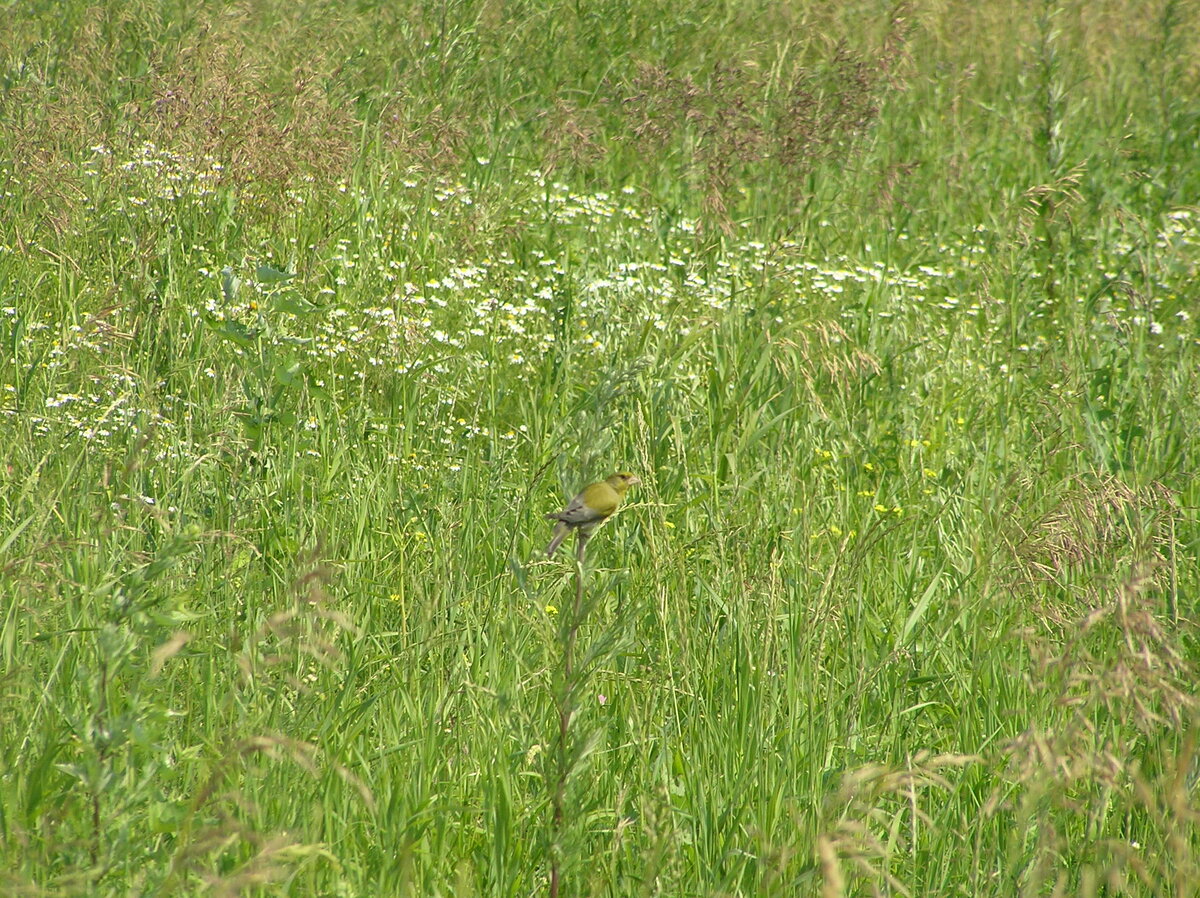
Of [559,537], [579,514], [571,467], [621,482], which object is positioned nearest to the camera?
[571,467]

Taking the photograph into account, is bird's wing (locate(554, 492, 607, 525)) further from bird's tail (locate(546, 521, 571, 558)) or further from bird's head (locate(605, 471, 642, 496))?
bird's head (locate(605, 471, 642, 496))

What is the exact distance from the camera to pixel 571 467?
2.29m

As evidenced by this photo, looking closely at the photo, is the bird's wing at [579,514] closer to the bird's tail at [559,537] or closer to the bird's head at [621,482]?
the bird's tail at [559,537]

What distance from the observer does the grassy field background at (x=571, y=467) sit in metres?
2.01

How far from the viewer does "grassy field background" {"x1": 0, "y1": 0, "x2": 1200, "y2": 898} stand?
6.60 feet

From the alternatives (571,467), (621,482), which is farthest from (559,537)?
(571,467)

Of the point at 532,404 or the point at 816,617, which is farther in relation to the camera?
the point at 532,404

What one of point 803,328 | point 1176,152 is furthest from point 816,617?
point 1176,152

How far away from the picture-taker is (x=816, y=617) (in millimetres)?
2404

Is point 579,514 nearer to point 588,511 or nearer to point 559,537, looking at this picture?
point 588,511

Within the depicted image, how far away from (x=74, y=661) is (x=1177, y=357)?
3952 millimetres

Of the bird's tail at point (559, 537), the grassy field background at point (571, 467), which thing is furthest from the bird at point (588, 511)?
the grassy field background at point (571, 467)

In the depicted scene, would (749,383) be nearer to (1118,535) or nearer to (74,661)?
(1118,535)

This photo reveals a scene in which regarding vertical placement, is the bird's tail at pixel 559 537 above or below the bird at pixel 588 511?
below
